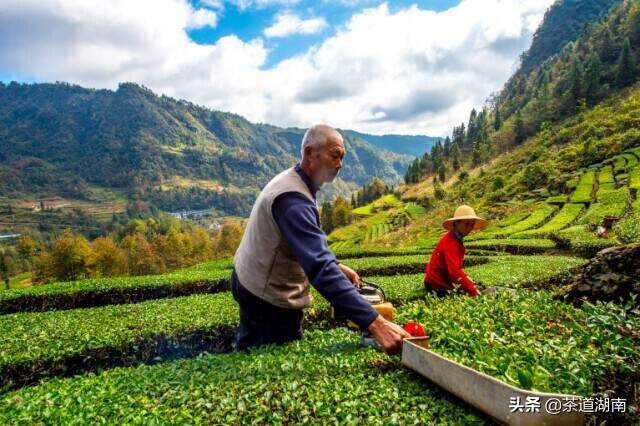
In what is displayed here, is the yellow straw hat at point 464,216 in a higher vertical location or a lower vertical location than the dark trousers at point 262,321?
higher

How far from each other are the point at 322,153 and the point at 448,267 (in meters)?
3.84

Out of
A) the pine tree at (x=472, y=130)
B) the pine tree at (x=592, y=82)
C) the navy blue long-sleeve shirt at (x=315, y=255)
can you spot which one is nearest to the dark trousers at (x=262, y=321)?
the navy blue long-sleeve shirt at (x=315, y=255)

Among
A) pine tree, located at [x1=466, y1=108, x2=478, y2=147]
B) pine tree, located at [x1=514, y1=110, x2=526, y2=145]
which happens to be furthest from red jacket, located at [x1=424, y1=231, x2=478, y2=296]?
pine tree, located at [x1=466, y1=108, x2=478, y2=147]

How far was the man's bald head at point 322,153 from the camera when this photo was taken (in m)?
3.90

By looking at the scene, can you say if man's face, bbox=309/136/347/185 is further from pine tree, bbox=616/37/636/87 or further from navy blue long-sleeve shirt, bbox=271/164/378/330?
pine tree, bbox=616/37/636/87

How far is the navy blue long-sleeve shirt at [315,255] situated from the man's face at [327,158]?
1.47ft

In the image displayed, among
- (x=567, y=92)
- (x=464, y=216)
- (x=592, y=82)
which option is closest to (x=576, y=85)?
(x=567, y=92)

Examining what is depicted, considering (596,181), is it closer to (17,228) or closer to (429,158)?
(429,158)

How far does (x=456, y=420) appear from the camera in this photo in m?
2.69

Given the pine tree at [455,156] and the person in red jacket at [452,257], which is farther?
the pine tree at [455,156]

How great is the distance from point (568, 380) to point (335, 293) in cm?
183

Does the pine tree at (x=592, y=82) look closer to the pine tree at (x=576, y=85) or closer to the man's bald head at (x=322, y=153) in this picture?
the pine tree at (x=576, y=85)

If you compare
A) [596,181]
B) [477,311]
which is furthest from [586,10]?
[477,311]

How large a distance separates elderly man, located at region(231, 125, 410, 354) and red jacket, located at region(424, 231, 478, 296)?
10.4 ft
